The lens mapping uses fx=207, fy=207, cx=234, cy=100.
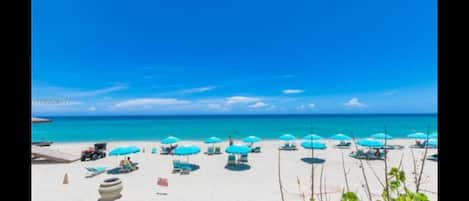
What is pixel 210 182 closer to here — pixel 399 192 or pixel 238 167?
pixel 238 167

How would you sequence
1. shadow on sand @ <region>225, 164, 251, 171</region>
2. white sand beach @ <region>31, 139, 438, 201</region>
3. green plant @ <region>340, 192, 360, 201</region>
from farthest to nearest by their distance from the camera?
shadow on sand @ <region>225, 164, 251, 171</region> → white sand beach @ <region>31, 139, 438, 201</region> → green plant @ <region>340, 192, 360, 201</region>

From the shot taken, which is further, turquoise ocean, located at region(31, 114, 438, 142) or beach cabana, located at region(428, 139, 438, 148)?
turquoise ocean, located at region(31, 114, 438, 142)

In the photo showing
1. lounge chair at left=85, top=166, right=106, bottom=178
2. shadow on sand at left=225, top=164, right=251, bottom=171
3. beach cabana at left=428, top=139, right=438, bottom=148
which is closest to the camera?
beach cabana at left=428, top=139, right=438, bottom=148

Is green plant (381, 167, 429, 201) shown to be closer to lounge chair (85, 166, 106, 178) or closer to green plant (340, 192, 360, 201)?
green plant (340, 192, 360, 201)

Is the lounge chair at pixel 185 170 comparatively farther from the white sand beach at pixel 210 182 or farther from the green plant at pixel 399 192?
the green plant at pixel 399 192

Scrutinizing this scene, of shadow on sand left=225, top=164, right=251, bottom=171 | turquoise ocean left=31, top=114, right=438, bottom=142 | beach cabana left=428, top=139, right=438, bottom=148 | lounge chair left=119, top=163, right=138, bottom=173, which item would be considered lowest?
turquoise ocean left=31, top=114, right=438, bottom=142

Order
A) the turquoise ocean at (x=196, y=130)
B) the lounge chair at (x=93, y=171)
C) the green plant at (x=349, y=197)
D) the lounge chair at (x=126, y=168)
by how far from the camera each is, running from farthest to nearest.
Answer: the turquoise ocean at (x=196, y=130)
the lounge chair at (x=126, y=168)
the lounge chair at (x=93, y=171)
the green plant at (x=349, y=197)

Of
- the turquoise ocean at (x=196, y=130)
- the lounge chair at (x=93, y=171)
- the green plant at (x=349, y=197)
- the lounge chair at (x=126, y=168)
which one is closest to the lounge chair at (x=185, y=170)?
the lounge chair at (x=126, y=168)

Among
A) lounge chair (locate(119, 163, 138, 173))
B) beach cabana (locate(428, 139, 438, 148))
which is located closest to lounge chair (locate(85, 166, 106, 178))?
lounge chair (locate(119, 163, 138, 173))

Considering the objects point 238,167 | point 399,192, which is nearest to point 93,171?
point 238,167

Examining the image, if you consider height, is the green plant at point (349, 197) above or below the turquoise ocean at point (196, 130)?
above

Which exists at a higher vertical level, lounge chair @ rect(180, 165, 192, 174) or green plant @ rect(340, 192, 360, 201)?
green plant @ rect(340, 192, 360, 201)
